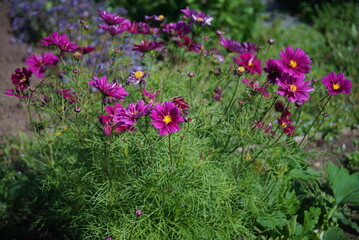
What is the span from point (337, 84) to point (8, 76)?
3.80m

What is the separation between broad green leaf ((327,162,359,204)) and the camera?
2.25 meters

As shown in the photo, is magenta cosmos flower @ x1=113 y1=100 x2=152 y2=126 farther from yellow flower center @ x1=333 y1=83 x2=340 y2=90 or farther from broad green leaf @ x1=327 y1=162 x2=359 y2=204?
broad green leaf @ x1=327 y1=162 x2=359 y2=204

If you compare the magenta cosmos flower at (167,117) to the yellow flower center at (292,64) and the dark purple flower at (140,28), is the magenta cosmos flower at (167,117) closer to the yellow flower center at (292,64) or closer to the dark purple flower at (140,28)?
the yellow flower center at (292,64)

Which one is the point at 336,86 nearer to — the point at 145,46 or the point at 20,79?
the point at 145,46

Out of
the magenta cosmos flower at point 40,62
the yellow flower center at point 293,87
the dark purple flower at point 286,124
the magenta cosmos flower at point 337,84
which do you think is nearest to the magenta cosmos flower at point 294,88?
the yellow flower center at point 293,87

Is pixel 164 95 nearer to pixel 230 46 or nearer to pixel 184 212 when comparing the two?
pixel 230 46

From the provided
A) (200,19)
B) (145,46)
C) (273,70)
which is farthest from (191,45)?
(273,70)

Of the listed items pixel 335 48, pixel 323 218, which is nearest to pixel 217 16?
pixel 335 48

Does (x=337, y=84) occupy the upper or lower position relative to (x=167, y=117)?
upper

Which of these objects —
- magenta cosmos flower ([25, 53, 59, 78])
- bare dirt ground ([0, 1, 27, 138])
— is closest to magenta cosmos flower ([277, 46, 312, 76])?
magenta cosmos flower ([25, 53, 59, 78])

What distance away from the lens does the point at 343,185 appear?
228 centimetres

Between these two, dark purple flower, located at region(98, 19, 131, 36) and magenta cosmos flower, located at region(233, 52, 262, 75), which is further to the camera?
magenta cosmos flower, located at region(233, 52, 262, 75)

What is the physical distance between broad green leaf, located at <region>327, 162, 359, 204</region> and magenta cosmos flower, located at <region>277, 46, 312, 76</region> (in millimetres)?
903

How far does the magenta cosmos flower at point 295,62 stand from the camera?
1.63 m
